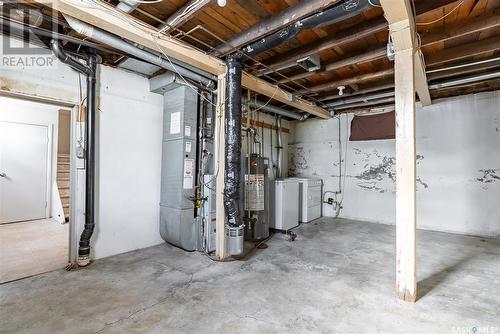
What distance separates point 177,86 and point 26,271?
2.65m

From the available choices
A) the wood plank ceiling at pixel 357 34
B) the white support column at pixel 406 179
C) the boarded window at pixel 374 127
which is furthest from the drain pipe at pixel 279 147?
the white support column at pixel 406 179

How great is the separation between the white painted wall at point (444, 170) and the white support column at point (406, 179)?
3131 millimetres

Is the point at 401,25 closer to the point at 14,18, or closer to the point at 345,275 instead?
the point at 345,275

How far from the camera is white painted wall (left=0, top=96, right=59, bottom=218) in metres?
4.61

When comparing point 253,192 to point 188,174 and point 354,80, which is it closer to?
point 188,174

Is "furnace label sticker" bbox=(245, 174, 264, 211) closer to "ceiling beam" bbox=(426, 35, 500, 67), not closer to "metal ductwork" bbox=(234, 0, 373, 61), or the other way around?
"metal ductwork" bbox=(234, 0, 373, 61)

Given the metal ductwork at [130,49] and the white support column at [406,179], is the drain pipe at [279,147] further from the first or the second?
the white support column at [406,179]

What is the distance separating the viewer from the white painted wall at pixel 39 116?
15.1ft

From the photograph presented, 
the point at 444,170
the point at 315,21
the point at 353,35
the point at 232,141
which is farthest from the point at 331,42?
the point at 444,170

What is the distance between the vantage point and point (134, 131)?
3.27m

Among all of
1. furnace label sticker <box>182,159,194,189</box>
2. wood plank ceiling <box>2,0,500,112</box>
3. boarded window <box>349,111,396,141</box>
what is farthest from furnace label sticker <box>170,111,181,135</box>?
boarded window <box>349,111,396,141</box>

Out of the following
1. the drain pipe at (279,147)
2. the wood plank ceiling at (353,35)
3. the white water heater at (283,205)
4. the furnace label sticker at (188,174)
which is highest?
the wood plank ceiling at (353,35)

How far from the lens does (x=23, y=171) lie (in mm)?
4766

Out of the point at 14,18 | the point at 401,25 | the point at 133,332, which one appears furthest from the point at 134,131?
the point at 401,25
